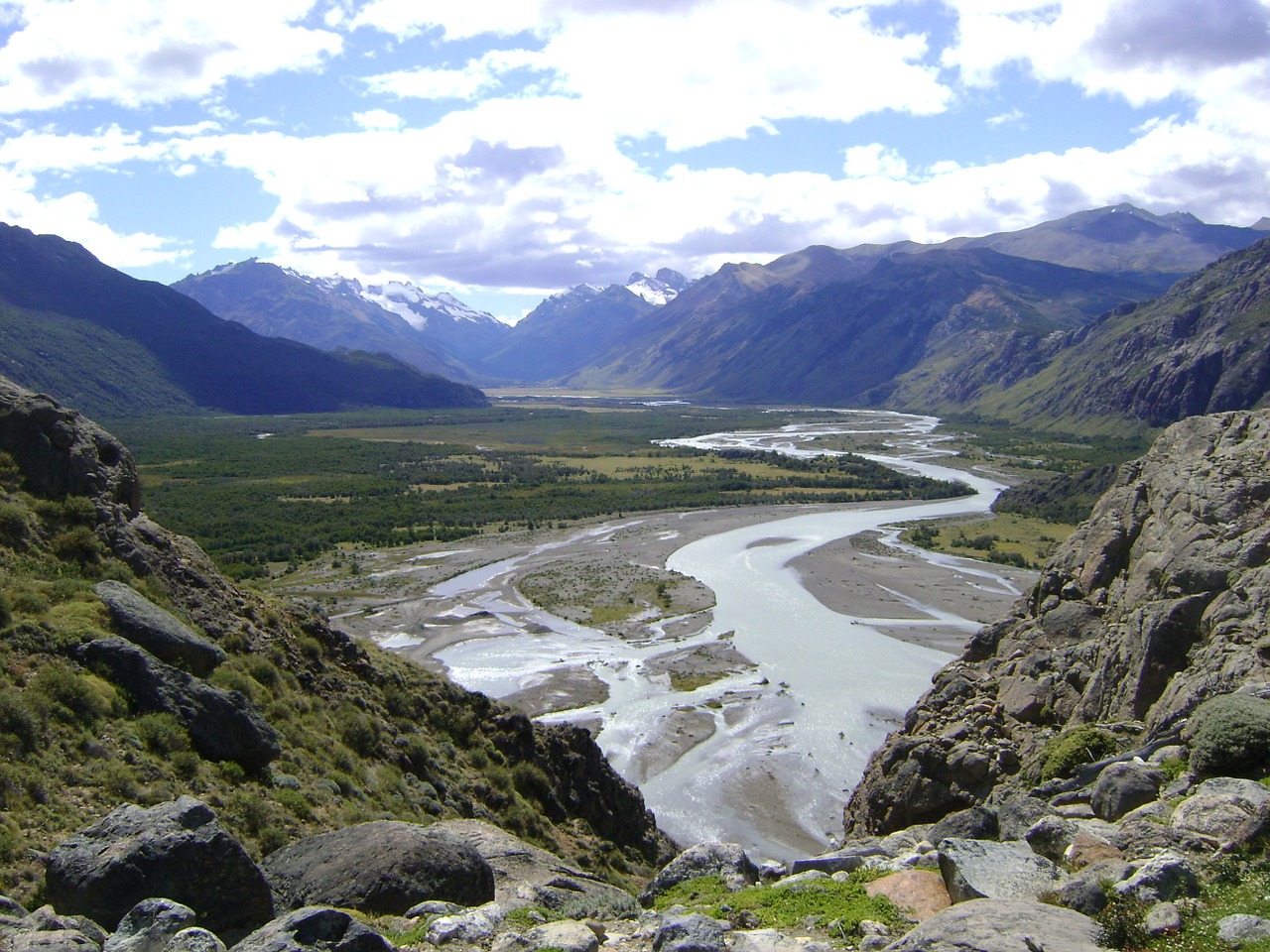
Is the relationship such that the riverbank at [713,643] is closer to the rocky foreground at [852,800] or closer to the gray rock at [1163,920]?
the rocky foreground at [852,800]

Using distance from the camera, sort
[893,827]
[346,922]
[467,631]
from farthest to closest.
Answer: [467,631], [893,827], [346,922]

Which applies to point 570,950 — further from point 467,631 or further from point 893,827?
point 467,631

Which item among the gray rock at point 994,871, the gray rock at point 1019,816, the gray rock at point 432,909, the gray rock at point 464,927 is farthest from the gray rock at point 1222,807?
the gray rock at point 432,909

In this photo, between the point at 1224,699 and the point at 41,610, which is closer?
the point at 1224,699

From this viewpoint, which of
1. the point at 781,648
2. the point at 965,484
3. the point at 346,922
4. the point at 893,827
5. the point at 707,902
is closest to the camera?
the point at 346,922

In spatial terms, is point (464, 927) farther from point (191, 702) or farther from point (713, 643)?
point (713, 643)

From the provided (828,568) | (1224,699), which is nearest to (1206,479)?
(1224,699)

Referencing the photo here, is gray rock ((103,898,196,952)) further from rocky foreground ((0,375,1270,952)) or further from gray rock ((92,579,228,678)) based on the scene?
gray rock ((92,579,228,678))
